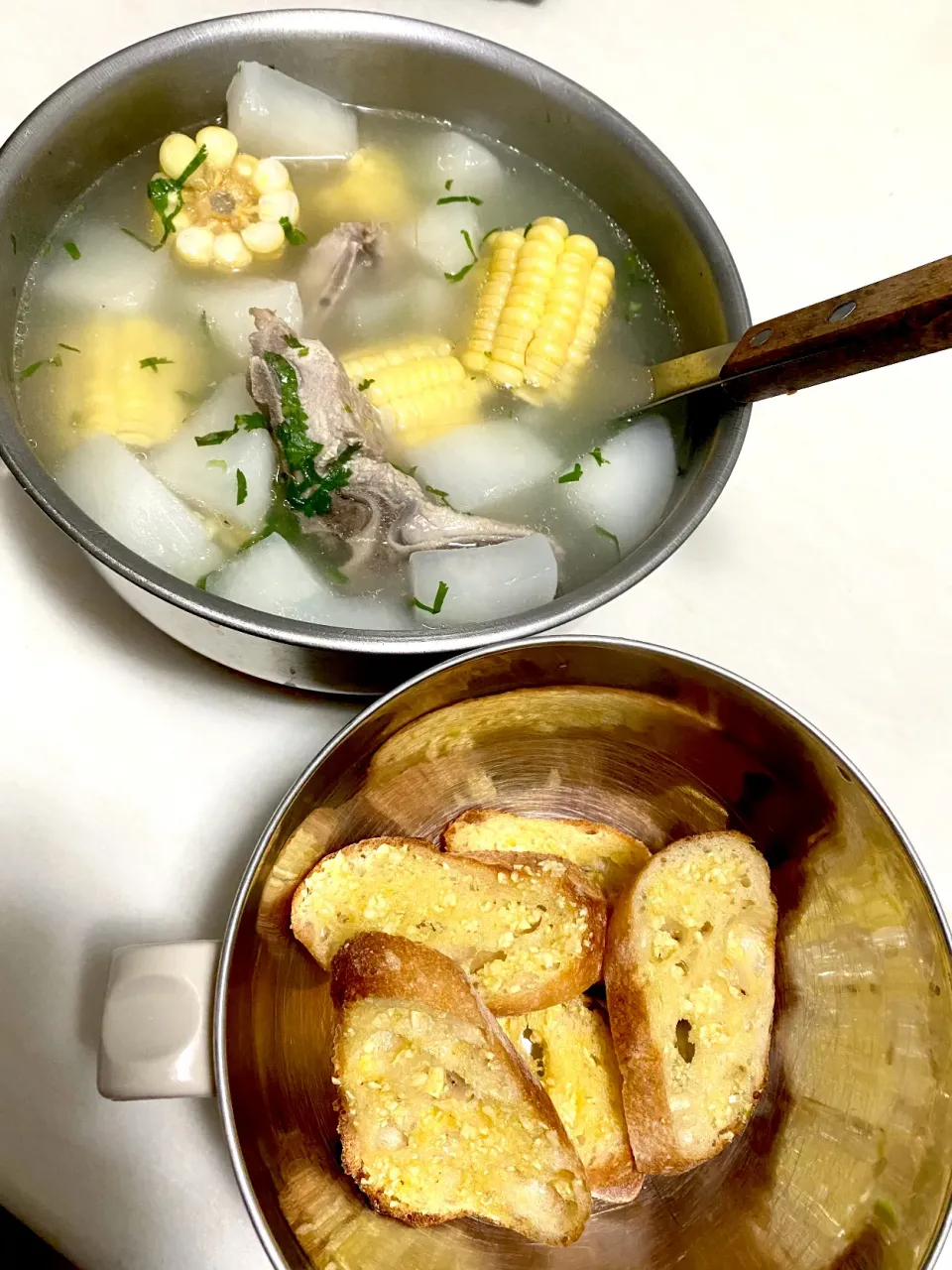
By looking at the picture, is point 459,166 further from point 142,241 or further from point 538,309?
point 142,241

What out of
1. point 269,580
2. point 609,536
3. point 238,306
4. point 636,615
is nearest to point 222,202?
point 238,306

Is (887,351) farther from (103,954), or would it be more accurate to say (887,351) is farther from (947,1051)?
(103,954)

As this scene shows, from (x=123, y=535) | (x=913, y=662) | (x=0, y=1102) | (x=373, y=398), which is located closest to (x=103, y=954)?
(x=0, y=1102)

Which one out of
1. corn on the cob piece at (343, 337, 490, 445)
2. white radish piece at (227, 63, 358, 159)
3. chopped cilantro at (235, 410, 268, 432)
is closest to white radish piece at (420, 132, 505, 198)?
white radish piece at (227, 63, 358, 159)

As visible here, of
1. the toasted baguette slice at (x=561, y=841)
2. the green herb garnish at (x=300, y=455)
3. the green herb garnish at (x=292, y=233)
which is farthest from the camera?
the green herb garnish at (x=292, y=233)

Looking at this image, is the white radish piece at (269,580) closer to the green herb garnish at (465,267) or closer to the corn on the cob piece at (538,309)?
the corn on the cob piece at (538,309)

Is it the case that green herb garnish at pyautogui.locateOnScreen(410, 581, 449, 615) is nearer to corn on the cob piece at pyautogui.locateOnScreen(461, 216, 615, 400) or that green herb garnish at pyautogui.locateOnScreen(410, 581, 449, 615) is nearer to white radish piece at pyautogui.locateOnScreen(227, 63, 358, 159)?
corn on the cob piece at pyautogui.locateOnScreen(461, 216, 615, 400)

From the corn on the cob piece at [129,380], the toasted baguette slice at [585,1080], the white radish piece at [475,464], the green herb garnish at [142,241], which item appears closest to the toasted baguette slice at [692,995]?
the toasted baguette slice at [585,1080]
